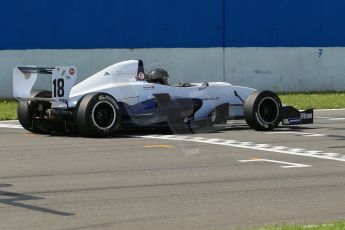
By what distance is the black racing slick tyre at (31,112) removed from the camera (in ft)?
52.5

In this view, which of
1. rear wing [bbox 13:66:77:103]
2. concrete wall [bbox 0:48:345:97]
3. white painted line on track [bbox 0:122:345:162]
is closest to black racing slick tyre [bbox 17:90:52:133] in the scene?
rear wing [bbox 13:66:77:103]

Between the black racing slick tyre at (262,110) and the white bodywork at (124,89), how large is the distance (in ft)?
1.56

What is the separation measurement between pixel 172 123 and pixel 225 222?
324 inches

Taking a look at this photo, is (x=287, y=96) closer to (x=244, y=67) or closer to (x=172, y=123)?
(x=244, y=67)

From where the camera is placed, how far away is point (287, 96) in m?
27.6

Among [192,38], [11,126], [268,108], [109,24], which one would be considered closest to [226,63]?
[192,38]

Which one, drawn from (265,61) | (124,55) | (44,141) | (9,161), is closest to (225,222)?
(9,161)

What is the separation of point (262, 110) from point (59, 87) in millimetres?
3899

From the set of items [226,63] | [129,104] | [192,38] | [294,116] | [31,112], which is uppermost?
[192,38]

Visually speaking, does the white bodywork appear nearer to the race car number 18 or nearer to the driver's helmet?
the race car number 18

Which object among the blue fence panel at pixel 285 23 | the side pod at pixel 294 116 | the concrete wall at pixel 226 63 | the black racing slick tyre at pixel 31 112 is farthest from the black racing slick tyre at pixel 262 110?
the blue fence panel at pixel 285 23

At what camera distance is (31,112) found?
16.0m

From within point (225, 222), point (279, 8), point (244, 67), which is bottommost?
point (225, 222)

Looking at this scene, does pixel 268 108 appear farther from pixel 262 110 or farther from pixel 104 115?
pixel 104 115
